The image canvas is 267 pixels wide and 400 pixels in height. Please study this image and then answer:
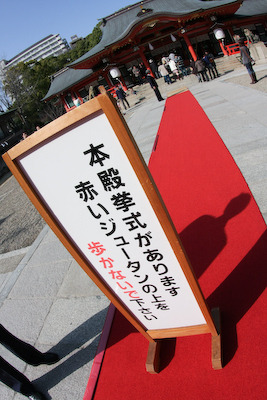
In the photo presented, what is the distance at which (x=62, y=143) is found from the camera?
180cm

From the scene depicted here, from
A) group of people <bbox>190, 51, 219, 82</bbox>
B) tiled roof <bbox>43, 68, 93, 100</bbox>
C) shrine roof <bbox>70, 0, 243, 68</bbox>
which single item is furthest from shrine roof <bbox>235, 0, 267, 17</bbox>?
tiled roof <bbox>43, 68, 93, 100</bbox>

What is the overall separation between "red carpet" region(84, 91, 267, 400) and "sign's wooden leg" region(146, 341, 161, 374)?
7 cm

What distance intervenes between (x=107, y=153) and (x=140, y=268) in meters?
0.94

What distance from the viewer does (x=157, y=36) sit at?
883 inches

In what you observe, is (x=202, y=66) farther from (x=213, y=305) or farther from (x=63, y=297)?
(x=213, y=305)

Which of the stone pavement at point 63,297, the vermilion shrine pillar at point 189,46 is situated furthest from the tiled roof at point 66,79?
the stone pavement at point 63,297

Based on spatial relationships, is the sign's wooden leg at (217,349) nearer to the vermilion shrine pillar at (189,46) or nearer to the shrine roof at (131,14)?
the shrine roof at (131,14)

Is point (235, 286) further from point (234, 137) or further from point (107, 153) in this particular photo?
point (234, 137)

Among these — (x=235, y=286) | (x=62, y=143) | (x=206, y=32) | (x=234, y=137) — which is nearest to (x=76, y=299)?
(x=235, y=286)

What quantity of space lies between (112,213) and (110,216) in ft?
0.10

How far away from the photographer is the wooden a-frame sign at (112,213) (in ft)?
5.74

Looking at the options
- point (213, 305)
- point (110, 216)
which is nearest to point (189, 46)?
point (213, 305)

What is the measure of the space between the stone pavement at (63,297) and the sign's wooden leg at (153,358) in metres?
0.71

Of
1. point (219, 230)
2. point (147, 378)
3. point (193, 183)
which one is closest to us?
point (147, 378)
